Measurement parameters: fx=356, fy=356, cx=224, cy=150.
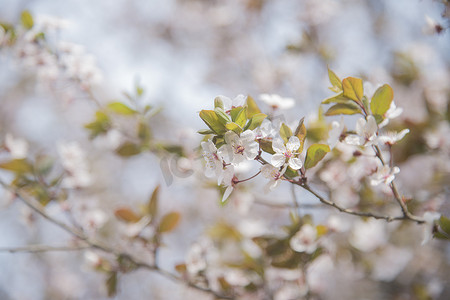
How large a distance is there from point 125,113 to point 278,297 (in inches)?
35.4

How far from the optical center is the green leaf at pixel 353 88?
767mm

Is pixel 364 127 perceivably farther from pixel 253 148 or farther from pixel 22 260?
pixel 22 260

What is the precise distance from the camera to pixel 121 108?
4.03 ft

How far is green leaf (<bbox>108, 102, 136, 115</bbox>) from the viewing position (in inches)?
47.7

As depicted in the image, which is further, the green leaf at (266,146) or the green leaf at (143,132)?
the green leaf at (143,132)

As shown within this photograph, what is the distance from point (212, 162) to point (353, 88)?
→ 0.35m

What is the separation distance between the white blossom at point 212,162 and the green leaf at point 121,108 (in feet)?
2.05

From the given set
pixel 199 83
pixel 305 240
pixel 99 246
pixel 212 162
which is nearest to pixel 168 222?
pixel 99 246

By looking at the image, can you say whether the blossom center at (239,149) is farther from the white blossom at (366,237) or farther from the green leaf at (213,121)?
the white blossom at (366,237)

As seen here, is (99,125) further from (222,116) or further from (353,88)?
(353,88)

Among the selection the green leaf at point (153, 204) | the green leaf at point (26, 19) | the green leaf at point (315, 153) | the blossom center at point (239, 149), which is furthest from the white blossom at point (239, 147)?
the green leaf at point (26, 19)

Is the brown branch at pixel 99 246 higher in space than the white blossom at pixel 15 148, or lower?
lower

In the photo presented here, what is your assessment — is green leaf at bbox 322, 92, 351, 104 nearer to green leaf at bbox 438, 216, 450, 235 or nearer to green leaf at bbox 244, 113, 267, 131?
green leaf at bbox 244, 113, 267, 131

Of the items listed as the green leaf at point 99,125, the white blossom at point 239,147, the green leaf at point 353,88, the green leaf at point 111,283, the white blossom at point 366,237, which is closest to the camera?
the white blossom at point 239,147
